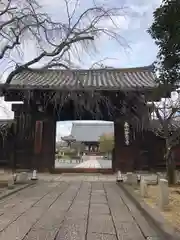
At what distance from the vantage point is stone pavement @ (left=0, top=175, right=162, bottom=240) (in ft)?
19.1

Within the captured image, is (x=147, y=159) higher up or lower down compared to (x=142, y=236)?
higher up

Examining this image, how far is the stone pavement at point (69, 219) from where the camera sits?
19.1ft

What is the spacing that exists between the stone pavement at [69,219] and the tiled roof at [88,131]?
42632 mm

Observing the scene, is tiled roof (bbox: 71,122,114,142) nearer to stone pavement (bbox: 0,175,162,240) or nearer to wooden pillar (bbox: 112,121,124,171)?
wooden pillar (bbox: 112,121,124,171)

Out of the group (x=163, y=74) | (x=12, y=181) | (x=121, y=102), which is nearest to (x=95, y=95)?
(x=121, y=102)

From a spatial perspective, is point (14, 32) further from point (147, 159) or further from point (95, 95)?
point (147, 159)

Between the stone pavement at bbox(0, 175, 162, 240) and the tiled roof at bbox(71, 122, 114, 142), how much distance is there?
42.6 meters

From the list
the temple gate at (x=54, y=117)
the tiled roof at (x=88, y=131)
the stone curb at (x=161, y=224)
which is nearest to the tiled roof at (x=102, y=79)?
the temple gate at (x=54, y=117)

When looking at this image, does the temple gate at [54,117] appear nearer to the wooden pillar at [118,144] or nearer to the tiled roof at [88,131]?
the wooden pillar at [118,144]

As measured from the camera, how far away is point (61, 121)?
22438mm

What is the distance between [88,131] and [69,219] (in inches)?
1869

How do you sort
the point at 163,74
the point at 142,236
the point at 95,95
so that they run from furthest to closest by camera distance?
the point at 95,95, the point at 163,74, the point at 142,236

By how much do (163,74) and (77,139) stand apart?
46.7 m

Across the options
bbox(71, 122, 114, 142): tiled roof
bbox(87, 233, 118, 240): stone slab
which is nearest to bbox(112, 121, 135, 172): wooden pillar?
bbox(87, 233, 118, 240): stone slab
